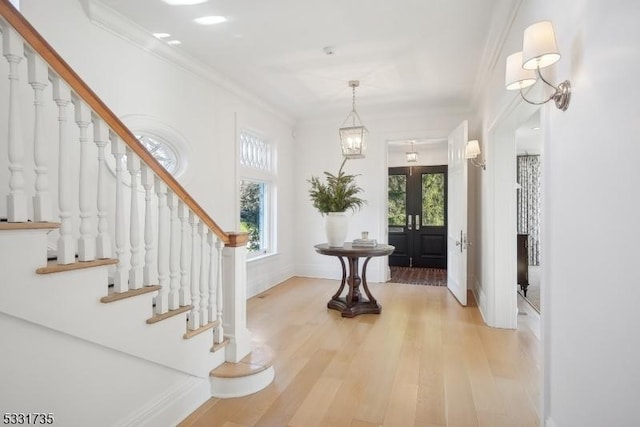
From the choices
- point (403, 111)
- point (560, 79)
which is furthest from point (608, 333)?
point (403, 111)

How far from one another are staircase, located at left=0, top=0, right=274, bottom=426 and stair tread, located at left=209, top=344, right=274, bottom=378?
0.04ft

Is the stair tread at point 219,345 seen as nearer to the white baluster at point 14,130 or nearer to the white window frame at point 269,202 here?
the white baluster at point 14,130

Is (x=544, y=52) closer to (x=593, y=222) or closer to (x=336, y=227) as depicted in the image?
(x=593, y=222)

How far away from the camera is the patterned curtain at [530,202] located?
24.6 ft

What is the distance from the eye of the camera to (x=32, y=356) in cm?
135

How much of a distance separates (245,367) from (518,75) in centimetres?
248

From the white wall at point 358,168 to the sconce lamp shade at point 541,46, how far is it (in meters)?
3.95

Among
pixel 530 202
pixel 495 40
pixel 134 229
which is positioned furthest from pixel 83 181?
pixel 530 202

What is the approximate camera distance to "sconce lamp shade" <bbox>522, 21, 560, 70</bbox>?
1513 mm

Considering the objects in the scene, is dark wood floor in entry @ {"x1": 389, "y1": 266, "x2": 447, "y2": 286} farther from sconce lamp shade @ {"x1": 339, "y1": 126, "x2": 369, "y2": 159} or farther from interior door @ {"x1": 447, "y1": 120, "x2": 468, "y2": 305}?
sconce lamp shade @ {"x1": 339, "y1": 126, "x2": 369, "y2": 159}

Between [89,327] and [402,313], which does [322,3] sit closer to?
[89,327]

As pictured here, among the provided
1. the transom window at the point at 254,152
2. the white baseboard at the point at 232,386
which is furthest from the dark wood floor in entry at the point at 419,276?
the white baseboard at the point at 232,386

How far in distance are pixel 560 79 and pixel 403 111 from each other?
3.92 metres

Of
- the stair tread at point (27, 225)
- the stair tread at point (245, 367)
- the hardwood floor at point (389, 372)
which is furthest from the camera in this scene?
the stair tread at point (245, 367)
